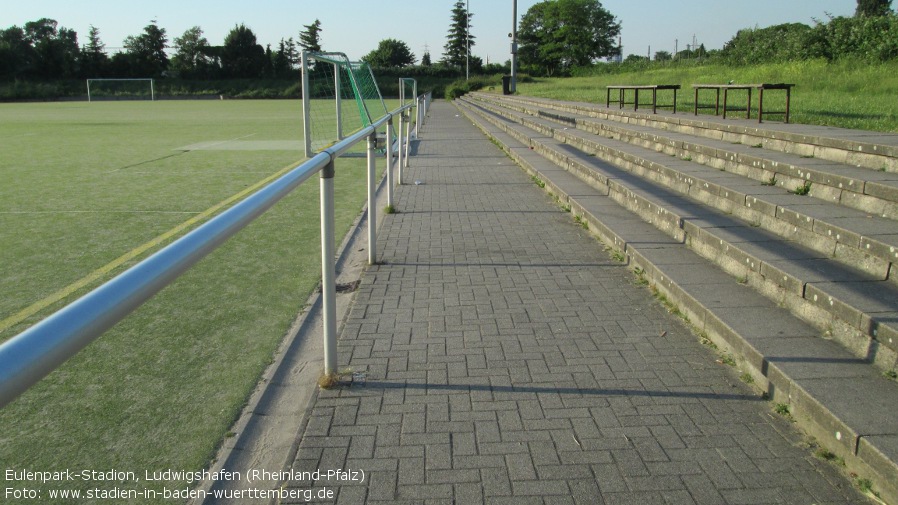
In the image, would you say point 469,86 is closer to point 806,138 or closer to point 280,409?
point 806,138

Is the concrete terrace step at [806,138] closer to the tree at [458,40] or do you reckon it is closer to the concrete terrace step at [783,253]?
the concrete terrace step at [783,253]

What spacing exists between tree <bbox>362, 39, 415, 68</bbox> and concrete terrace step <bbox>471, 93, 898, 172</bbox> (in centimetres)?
10584

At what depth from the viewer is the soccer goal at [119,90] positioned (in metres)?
68.3

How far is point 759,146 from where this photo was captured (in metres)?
8.45

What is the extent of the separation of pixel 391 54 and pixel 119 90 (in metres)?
53.5

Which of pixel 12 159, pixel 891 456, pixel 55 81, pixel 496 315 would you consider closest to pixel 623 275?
pixel 496 315

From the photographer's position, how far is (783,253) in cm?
486

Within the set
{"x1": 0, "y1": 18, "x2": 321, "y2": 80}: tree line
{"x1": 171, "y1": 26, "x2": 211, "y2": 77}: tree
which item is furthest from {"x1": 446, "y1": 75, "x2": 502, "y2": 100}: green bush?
{"x1": 171, "y1": 26, "x2": 211, "y2": 77}: tree

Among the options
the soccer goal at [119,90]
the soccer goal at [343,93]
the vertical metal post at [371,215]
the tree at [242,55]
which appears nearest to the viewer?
the vertical metal post at [371,215]

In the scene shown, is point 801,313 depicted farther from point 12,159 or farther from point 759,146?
point 12,159

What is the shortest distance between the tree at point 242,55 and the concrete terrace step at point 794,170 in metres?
88.8

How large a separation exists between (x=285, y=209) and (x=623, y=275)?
5107 mm

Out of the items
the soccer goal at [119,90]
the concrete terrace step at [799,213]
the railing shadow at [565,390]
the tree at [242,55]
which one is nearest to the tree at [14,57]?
Answer: the soccer goal at [119,90]

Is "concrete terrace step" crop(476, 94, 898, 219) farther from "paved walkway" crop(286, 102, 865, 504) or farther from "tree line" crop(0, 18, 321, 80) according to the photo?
"tree line" crop(0, 18, 321, 80)
